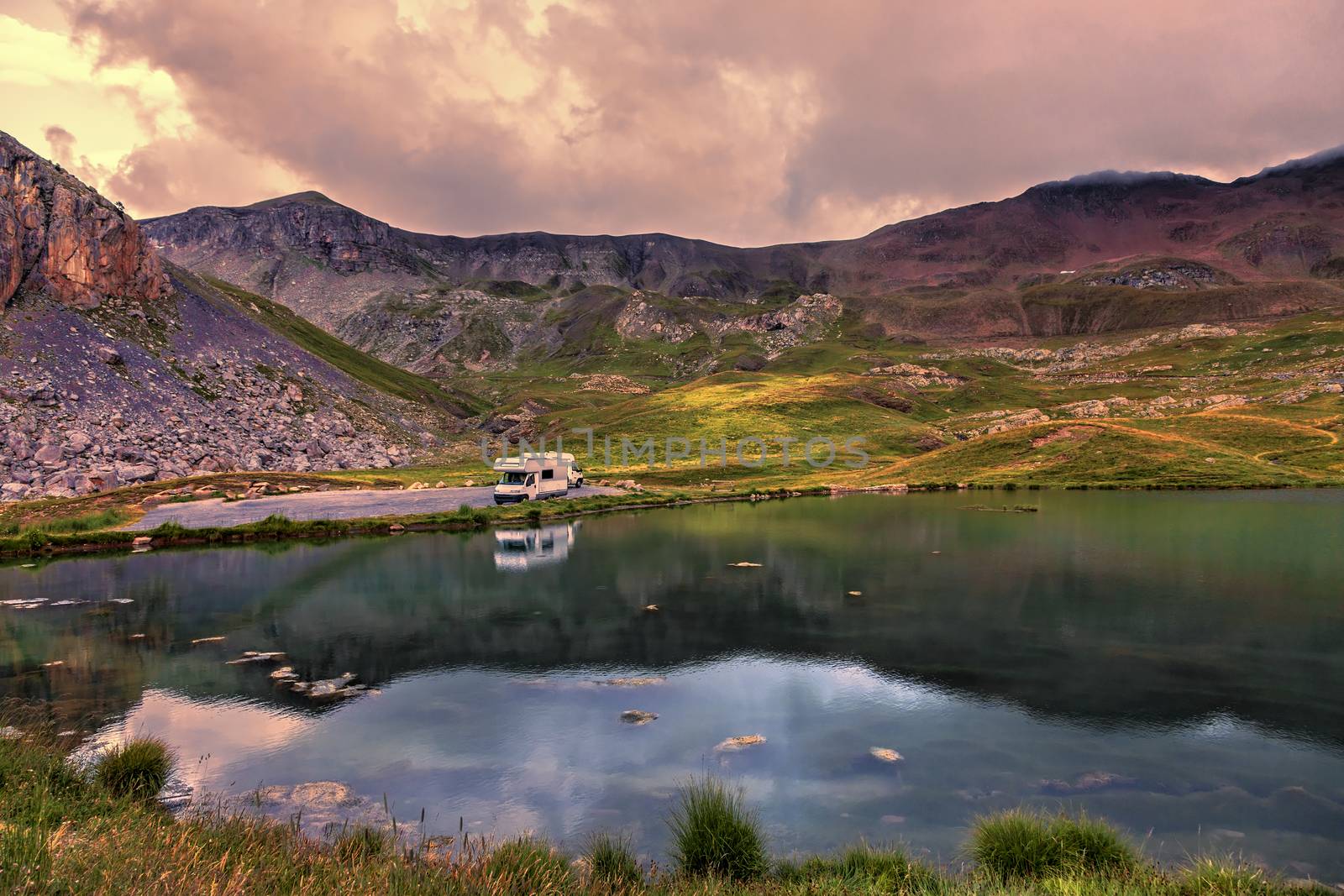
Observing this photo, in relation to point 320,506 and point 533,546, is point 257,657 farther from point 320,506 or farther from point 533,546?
point 320,506

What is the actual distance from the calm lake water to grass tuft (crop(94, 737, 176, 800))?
905 mm

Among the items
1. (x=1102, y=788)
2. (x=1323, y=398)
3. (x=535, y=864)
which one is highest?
(x=1323, y=398)

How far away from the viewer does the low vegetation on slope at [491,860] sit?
7969mm

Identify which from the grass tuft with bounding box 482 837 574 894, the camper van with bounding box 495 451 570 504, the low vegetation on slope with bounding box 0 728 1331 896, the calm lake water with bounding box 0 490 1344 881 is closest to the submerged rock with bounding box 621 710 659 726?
the calm lake water with bounding box 0 490 1344 881

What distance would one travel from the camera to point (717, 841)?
37.7ft

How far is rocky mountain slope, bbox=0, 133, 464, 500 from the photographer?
73500 millimetres

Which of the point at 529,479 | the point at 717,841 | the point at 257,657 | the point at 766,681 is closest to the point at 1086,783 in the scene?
the point at 717,841

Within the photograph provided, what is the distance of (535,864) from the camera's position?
9.42m

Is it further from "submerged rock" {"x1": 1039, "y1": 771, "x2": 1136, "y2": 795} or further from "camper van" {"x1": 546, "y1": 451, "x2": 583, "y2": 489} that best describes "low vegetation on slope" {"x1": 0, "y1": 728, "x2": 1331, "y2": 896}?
Result: "camper van" {"x1": 546, "y1": 451, "x2": 583, "y2": 489}

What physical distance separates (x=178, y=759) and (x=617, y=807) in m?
10.6

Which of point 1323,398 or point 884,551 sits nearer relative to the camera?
point 884,551

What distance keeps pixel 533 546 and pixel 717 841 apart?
37.1 m

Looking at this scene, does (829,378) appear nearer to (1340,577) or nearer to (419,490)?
(419,490)

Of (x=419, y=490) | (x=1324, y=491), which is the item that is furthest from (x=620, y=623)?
(x=1324, y=491)
